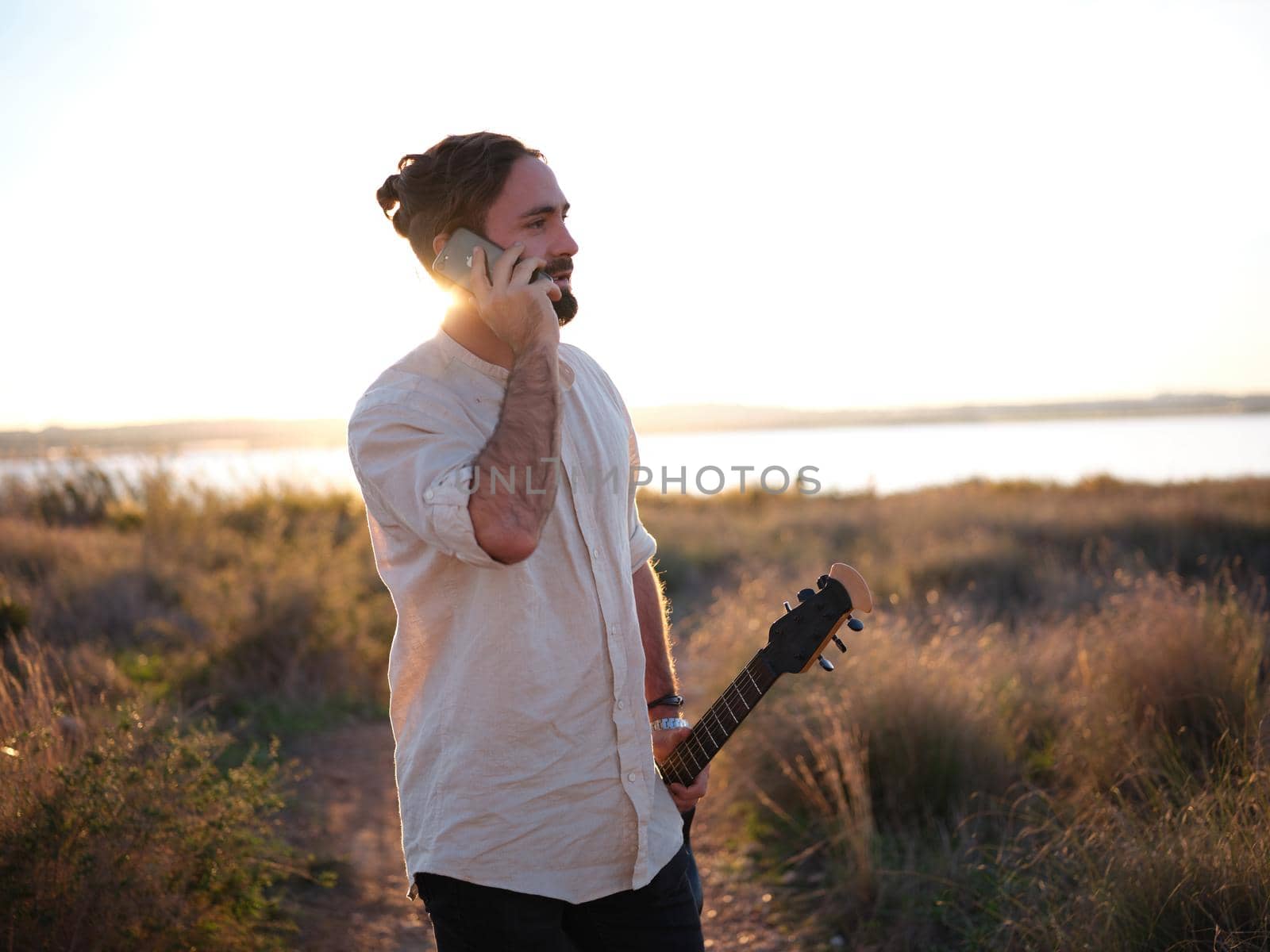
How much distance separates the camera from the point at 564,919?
1.94 meters

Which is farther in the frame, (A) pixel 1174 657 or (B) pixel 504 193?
(A) pixel 1174 657

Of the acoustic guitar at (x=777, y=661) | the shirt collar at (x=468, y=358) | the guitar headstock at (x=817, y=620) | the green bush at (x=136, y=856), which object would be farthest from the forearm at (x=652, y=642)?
the green bush at (x=136, y=856)

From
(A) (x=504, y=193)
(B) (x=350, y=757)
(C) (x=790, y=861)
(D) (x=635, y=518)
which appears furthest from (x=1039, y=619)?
(A) (x=504, y=193)

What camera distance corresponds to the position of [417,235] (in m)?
2.13

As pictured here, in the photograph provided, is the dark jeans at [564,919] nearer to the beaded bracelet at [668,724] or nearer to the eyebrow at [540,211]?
the beaded bracelet at [668,724]

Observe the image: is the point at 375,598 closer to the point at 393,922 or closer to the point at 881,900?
the point at 393,922

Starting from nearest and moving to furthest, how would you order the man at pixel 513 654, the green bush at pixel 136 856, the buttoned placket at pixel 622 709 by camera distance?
the man at pixel 513 654, the buttoned placket at pixel 622 709, the green bush at pixel 136 856

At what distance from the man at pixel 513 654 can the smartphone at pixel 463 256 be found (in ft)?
0.11

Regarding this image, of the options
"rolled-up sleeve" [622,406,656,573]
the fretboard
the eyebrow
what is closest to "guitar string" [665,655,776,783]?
the fretboard

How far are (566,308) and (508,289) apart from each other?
9.0 inches

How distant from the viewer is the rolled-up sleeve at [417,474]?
1.66 meters

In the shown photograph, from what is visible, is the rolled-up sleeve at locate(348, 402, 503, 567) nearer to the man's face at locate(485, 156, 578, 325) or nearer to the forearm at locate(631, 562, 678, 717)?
the man's face at locate(485, 156, 578, 325)

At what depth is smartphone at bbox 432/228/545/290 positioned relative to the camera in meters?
1.98

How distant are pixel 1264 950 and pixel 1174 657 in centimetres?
217
